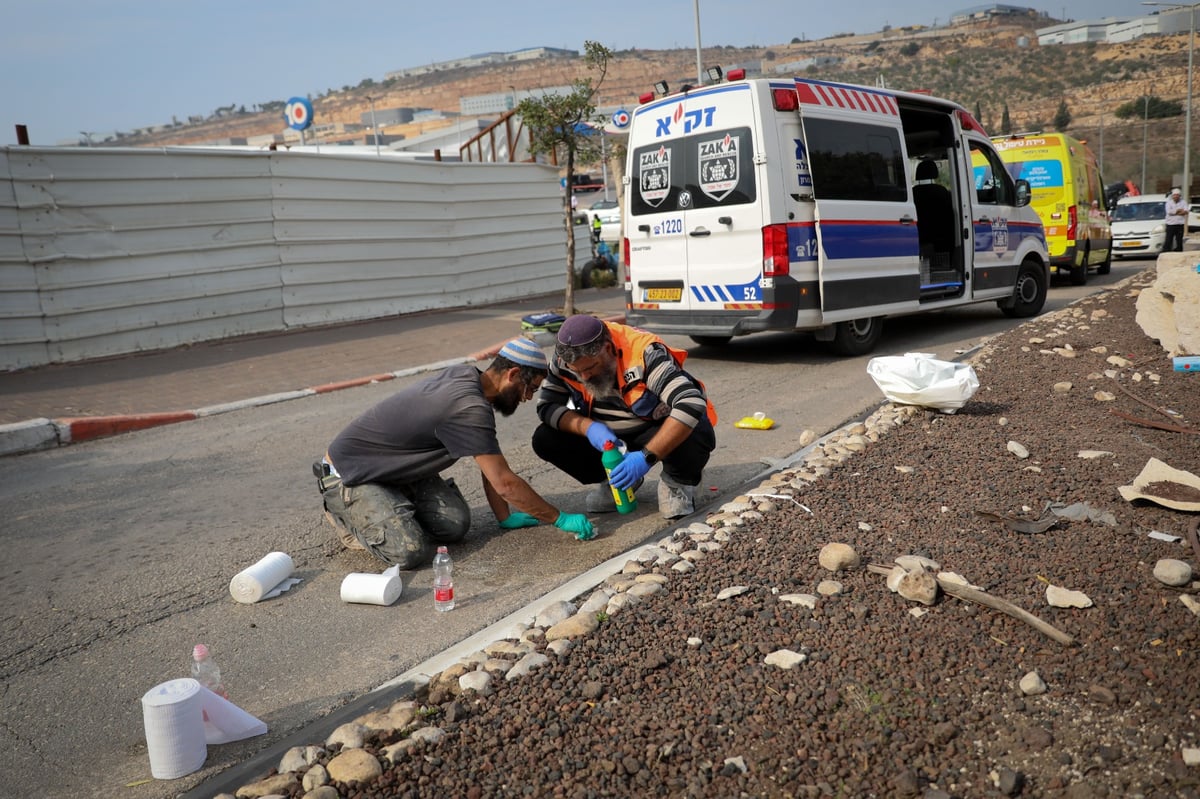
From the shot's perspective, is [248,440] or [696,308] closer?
[248,440]

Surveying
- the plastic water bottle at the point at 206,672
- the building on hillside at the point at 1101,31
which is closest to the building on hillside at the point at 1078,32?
the building on hillside at the point at 1101,31

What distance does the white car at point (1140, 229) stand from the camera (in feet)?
73.8

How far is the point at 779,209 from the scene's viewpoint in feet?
27.9

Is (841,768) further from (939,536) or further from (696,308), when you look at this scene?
(696,308)

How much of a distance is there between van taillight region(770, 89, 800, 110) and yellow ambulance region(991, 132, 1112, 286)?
28.3 ft

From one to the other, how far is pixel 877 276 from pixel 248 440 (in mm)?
6427

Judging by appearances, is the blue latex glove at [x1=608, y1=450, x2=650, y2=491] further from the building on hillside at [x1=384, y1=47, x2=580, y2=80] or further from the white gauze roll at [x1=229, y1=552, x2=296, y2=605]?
the building on hillside at [x1=384, y1=47, x2=580, y2=80]

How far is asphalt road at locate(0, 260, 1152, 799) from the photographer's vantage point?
3.12m

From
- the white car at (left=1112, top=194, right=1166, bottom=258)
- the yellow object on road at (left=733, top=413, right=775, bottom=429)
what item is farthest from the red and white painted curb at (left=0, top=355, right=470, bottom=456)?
the white car at (left=1112, top=194, right=1166, bottom=258)

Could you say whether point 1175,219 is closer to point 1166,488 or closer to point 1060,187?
point 1060,187

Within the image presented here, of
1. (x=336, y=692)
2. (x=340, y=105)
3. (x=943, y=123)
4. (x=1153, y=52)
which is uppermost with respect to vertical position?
(x=340, y=105)

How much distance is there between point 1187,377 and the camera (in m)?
7.02

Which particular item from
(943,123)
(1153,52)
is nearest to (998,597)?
(943,123)

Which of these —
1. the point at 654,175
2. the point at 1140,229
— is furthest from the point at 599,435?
the point at 1140,229
